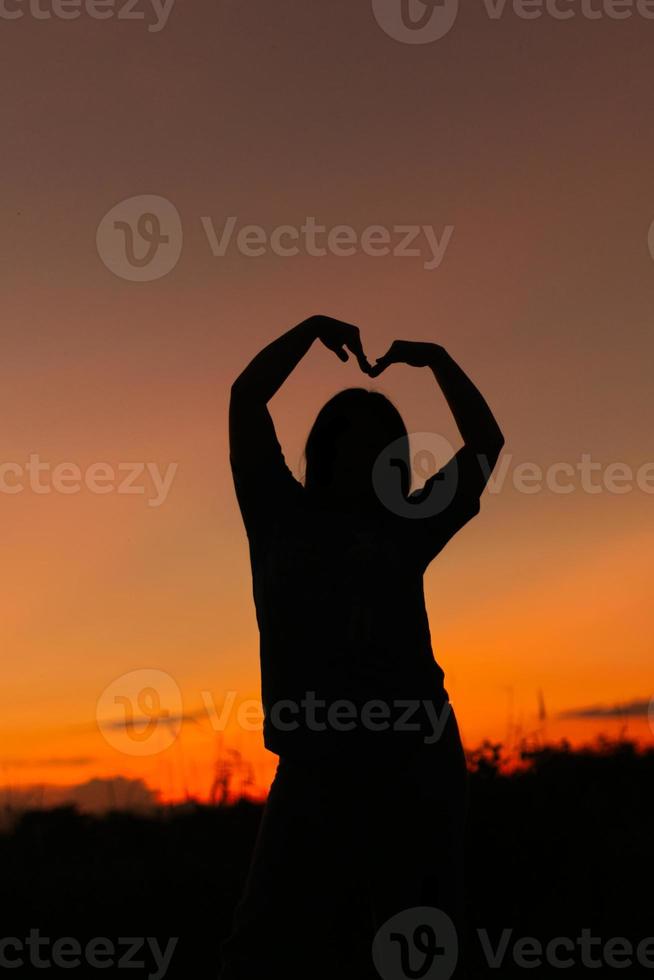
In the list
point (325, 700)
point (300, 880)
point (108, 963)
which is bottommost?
point (108, 963)

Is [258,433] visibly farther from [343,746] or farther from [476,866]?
[476,866]

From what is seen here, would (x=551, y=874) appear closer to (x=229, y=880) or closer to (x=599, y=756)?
(x=599, y=756)

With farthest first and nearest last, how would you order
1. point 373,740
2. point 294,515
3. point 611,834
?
point 611,834, point 294,515, point 373,740

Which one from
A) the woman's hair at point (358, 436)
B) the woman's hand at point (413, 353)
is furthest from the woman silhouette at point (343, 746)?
the woman's hand at point (413, 353)

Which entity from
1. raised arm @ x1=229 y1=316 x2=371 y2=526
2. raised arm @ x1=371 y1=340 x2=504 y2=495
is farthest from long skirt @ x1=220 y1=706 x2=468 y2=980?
raised arm @ x1=371 y1=340 x2=504 y2=495

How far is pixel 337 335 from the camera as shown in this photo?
131 inches

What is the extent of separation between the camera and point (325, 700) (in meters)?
3.00

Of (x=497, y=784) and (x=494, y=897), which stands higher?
(x=497, y=784)

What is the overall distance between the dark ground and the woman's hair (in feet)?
7.83

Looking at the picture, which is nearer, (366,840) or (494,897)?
(366,840)

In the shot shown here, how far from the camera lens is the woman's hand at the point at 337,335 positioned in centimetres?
332

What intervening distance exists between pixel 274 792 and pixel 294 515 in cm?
78

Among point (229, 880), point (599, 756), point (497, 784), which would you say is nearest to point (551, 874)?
point (497, 784)

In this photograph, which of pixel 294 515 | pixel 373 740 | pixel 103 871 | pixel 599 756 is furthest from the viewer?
pixel 599 756
